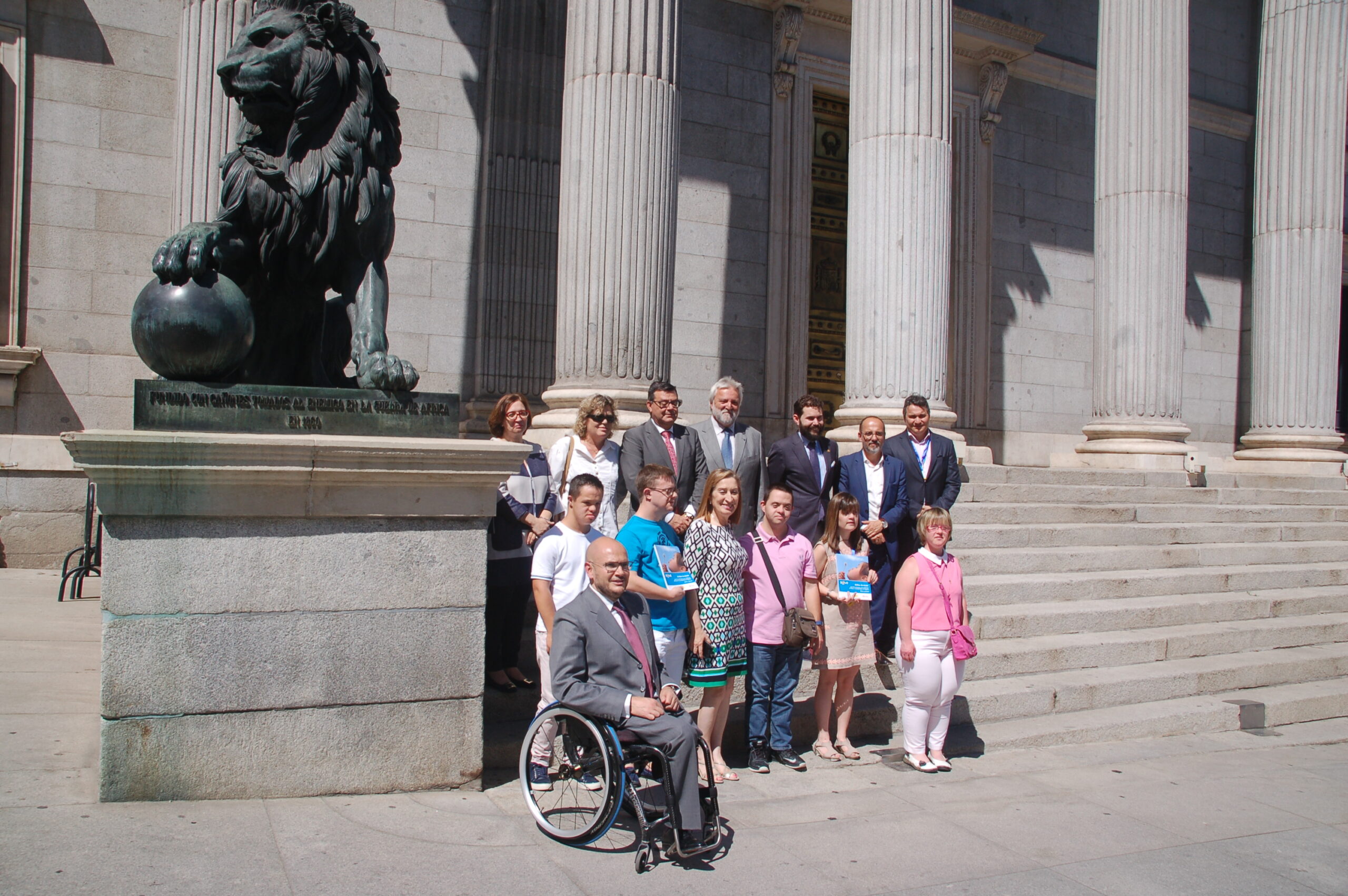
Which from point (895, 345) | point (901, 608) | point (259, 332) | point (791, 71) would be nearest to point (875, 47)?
point (895, 345)

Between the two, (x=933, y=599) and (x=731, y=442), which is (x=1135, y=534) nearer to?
(x=933, y=599)

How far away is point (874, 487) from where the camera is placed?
7.10 meters

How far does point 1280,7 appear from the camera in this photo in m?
14.6

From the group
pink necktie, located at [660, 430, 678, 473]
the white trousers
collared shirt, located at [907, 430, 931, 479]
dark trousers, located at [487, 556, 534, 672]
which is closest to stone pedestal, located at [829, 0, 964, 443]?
collared shirt, located at [907, 430, 931, 479]

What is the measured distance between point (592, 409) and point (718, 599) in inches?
59.8

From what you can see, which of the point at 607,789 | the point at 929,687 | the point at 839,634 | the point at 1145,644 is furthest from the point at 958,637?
the point at 1145,644

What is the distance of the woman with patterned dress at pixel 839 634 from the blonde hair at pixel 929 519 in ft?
1.25

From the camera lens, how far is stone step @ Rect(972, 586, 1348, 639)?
8.09 m

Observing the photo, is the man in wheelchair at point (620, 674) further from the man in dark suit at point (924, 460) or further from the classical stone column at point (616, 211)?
Result: the classical stone column at point (616, 211)

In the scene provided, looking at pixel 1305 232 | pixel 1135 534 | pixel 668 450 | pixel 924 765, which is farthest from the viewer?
pixel 1305 232

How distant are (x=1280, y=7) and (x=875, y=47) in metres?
8.31

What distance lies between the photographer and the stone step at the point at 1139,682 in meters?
7.00

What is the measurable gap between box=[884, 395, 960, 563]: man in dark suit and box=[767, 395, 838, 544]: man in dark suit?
0.71 metres

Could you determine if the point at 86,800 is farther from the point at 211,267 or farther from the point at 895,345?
the point at 895,345
